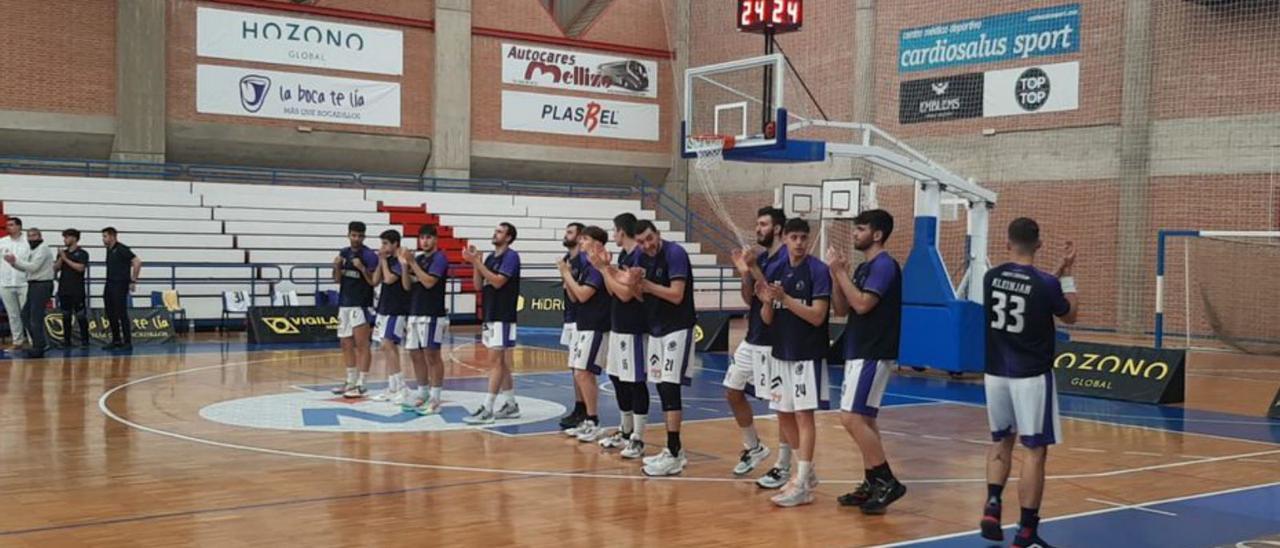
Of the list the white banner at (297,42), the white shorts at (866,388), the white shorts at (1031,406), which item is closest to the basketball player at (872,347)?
the white shorts at (866,388)

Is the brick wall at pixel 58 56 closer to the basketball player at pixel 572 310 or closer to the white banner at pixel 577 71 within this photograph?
the white banner at pixel 577 71

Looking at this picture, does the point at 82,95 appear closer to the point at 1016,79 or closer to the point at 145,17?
the point at 145,17

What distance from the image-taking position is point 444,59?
105 feet

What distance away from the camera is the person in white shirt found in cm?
1920

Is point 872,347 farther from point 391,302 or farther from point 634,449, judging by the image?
point 391,302

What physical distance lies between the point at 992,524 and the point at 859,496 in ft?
3.81

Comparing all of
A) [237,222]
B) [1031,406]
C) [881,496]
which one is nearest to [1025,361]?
[1031,406]

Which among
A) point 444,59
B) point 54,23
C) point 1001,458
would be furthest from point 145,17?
point 1001,458

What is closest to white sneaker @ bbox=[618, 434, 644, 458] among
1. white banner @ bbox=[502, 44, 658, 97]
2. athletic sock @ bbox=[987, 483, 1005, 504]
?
athletic sock @ bbox=[987, 483, 1005, 504]

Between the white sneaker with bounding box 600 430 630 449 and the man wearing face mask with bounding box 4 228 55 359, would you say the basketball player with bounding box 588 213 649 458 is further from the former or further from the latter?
the man wearing face mask with bounding box 4 228 55 359

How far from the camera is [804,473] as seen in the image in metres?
8.85

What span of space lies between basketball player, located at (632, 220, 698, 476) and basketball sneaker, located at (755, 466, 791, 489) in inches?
34.0

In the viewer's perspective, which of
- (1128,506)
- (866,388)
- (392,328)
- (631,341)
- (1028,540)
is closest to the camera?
(1028,540)

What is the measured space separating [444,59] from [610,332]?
2228 centimetres
